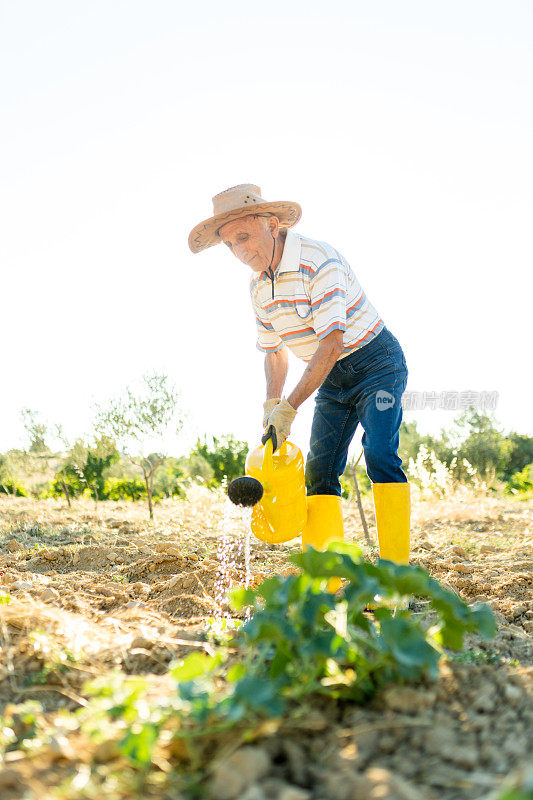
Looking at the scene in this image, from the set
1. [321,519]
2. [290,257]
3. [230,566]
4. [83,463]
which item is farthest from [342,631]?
[83,463]

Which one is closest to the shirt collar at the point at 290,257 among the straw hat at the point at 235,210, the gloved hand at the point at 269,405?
the straw hat at the point at 235,210

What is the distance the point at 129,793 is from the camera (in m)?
1.00

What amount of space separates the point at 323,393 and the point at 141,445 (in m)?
5.29

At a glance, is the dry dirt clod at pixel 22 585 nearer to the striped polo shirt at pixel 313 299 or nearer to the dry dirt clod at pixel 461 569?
the striped polo shirt at pixel 313 299

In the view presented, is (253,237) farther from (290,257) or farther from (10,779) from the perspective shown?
(10,779)

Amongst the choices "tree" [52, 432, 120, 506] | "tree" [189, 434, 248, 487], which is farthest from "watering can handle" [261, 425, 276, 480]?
"tree" [189, 434, 248, 487]

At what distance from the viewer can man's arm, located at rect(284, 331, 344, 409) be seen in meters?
2.58

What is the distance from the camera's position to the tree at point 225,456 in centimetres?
1239

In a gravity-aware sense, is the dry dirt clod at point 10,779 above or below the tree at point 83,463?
above

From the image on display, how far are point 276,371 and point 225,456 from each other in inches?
384

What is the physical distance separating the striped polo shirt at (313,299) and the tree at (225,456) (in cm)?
929

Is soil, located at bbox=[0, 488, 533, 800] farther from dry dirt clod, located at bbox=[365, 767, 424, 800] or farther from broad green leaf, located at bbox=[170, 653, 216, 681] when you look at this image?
broad green leaf, located at bbox=[170, 653, 216, 681]

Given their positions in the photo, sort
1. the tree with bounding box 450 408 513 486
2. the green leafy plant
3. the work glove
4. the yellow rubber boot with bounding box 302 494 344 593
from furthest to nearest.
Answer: the tree with bounding box 450 408 513 486
the yellow rubber boot with bounding box 302 494 344 593
the work glove
the green leafy plant

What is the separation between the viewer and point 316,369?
2.58 m
